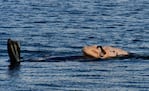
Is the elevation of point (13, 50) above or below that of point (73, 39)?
above

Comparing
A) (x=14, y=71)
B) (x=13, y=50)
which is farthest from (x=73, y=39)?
(x=14, y=71)

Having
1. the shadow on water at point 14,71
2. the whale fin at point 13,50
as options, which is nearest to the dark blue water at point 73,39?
the shadow on water at point 14,71

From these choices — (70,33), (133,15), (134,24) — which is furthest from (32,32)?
(133,15)

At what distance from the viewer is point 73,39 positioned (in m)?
62.5

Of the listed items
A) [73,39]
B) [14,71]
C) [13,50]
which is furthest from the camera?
[73,39]

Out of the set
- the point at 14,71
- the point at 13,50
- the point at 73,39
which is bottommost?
the point at 73,39

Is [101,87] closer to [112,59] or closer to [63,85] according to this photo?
[63,85]

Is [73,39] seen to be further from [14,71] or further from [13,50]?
[14,71]

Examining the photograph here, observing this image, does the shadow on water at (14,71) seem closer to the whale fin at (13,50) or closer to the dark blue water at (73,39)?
the dark blue water at (73,39)

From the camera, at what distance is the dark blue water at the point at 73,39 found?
4238 centimetres

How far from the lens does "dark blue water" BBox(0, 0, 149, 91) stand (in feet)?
139

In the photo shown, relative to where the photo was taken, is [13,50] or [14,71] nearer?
[14,71]

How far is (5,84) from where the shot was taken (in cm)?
4191

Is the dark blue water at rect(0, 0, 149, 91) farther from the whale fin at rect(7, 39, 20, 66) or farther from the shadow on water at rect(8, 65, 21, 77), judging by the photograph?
the whale fin at rect(7, 39, 20, 66)
